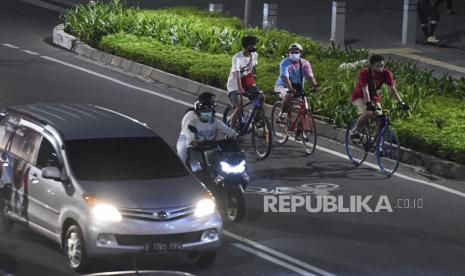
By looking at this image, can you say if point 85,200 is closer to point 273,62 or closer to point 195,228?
point 195,228

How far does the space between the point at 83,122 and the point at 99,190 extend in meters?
1.63

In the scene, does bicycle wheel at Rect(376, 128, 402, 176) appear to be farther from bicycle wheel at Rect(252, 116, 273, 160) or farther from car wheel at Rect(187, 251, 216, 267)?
car wheel at Rect(187, 251, 216, 267)

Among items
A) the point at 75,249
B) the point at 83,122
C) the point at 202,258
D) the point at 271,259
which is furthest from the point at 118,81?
the point at 75,249

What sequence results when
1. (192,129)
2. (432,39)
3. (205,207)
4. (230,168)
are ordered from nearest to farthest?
(205,207)
(230,168)
(192,129)
(432,39)

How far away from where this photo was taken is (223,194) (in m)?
16.7

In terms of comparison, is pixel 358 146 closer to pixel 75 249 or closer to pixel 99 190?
pixel 99 190

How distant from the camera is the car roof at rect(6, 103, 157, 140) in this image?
1524 centimetres

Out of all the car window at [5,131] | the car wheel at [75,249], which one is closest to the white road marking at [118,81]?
the car window at [5,131]

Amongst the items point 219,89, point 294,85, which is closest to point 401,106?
point 294,85

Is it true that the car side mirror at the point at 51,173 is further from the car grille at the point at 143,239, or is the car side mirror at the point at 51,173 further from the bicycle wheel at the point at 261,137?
the bicycle wheel at the point at 261,137

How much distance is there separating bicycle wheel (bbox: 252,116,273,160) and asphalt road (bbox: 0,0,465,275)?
17 cm

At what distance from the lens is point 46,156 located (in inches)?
595

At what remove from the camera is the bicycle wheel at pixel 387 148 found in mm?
19828

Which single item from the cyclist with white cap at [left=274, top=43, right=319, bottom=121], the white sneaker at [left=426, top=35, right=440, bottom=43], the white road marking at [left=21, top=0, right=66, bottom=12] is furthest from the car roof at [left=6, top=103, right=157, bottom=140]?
the white road marking at [left=21, top=0, right=66, bottom=12]
